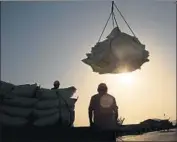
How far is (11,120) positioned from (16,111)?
7 cm

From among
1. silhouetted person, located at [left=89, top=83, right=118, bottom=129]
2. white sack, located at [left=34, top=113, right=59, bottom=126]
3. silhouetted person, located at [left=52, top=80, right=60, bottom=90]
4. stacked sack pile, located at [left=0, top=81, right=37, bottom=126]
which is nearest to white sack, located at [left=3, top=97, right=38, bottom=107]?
stacked sack pile, located at [left=0, top=81, right=37, bottom=126]

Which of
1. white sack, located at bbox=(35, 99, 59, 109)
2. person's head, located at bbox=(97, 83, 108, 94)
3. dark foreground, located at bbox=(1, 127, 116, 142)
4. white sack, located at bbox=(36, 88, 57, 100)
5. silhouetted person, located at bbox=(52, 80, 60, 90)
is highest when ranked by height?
silhouetted person, located at bbox=(52, 80, 60, 90)

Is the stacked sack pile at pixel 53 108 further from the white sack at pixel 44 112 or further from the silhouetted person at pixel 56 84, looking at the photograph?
the silhouetted person at pixel 56 84

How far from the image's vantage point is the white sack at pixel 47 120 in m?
1.93

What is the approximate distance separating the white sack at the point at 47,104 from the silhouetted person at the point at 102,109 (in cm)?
23

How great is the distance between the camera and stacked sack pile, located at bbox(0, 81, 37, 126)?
77.1 inches

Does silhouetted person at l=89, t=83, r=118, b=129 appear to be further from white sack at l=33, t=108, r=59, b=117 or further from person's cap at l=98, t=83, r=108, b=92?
white sack at l=33, t=108, r=59, b=117

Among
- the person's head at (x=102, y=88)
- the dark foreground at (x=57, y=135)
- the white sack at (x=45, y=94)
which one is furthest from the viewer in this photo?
the person's head at (x=102, y=88)

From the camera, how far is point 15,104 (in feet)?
6.60

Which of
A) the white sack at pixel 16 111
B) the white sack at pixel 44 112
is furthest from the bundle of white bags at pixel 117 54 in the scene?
the white sack at pixel 16 111

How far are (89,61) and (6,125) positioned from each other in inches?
25.3

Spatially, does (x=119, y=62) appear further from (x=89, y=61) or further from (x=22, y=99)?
(x=22, y=99)

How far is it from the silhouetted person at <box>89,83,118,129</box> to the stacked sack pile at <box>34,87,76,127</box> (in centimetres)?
14

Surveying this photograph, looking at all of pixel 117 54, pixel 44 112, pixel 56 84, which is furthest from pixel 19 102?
pixel 117 54
